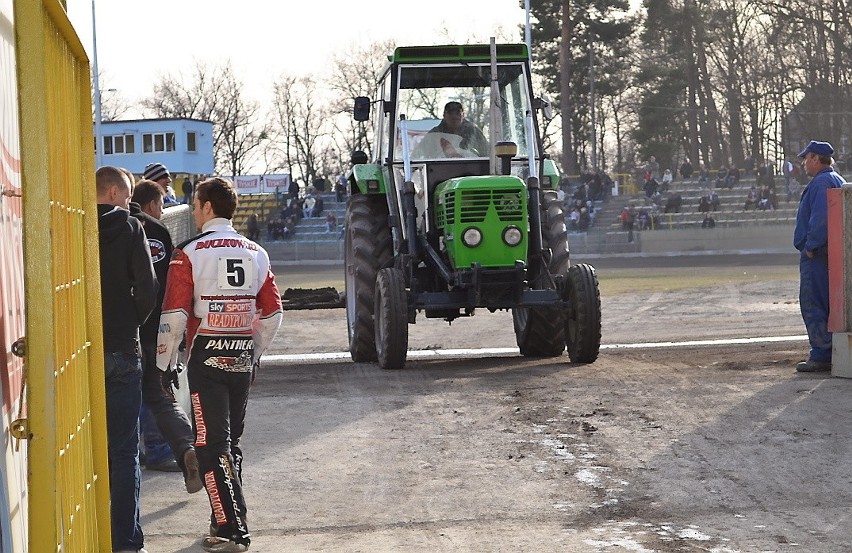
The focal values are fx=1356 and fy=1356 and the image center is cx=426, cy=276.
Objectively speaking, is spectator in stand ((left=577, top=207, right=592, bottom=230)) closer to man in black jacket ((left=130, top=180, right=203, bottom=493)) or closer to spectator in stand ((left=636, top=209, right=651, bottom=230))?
spectator in stand ((left=636, top=209, right=651, bottom=230))

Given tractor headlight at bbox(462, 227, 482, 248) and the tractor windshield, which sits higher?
the tractor windshield

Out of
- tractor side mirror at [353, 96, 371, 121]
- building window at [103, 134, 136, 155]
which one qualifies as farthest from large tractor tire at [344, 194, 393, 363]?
building window at [103, 134, 136, 155]

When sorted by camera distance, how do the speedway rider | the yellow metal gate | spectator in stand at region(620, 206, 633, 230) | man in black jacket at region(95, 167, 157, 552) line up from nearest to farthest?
the yellow metal gate, man in black jacket at region(95, 167, 157, 552), the speedway rider, spectator in stand at region(620, 206, 633, 230)

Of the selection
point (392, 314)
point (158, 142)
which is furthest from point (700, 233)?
point (158, 142)

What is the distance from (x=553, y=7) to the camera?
2298 inches

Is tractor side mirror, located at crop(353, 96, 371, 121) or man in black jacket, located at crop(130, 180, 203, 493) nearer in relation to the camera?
man in black jacket, located at crop(130, 180, 203, 493)

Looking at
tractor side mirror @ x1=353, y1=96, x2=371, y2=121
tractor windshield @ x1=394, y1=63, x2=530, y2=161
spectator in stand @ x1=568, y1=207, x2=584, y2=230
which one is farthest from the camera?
spectator in stand @ x1=568, y1=207, x2=584, y2=230

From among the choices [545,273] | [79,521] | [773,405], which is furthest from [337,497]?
[545,273]

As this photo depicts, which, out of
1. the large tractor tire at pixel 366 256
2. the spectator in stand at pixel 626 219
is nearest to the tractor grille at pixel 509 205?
the large tractor tire at pixel 366 256

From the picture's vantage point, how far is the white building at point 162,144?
70.2 m

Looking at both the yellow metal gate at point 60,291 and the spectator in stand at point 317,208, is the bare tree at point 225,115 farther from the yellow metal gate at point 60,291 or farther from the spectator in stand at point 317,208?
the yellow metal gate at point 60,291

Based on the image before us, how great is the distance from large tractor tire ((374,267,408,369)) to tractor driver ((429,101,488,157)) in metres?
1.34

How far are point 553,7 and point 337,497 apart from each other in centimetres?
5367

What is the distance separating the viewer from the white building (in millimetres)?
70250
